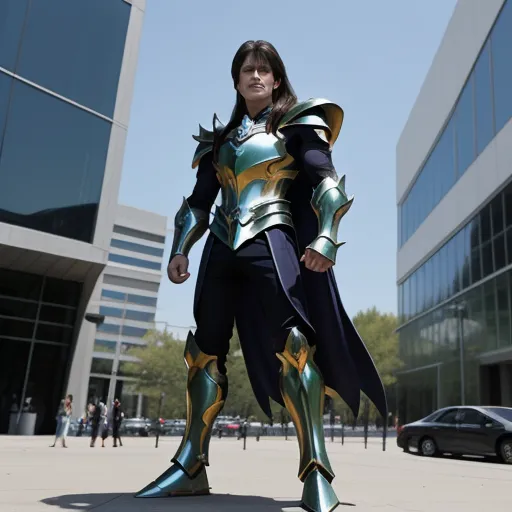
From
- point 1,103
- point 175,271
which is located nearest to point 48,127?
point 1,103

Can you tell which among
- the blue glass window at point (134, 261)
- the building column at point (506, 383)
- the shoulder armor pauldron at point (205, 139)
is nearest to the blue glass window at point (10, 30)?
the shoulder armor pauldron at point (205, 139)

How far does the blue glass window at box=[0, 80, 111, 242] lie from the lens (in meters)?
15.3

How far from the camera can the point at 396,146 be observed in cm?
4172

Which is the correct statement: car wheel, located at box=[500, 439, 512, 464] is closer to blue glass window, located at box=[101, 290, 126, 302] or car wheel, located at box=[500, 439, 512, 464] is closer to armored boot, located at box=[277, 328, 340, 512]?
armored boot, located at box=[277, 328, 340, 512]

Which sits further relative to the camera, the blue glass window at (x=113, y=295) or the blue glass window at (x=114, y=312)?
the blue glass window at (x=113, y=295)

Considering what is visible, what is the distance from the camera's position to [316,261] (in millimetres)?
3178

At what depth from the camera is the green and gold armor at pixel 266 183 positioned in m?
3.32

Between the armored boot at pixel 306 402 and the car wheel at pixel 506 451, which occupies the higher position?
the armored boot at pixel 306 402

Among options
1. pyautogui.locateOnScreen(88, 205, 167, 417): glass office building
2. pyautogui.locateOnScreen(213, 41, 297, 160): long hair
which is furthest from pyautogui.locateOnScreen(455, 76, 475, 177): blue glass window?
pyautogui.locateOnScreen(88, 205, 167, 417): glass office building

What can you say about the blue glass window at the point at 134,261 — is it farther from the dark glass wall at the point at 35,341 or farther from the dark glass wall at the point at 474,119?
the dark glass wall at the point at 35,341

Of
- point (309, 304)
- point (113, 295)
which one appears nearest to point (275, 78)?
point (309, 304)

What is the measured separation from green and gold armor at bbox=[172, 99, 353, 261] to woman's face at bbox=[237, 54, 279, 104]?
0.47ft

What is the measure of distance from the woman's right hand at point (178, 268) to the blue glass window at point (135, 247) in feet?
256

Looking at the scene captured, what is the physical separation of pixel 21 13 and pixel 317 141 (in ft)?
50.1
